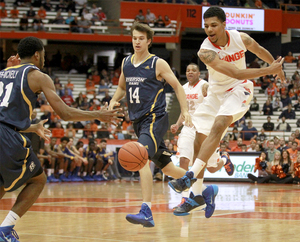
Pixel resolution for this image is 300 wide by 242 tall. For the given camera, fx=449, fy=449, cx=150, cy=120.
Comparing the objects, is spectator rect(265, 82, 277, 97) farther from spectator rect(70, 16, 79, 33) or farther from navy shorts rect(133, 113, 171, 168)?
navy shorts rect(133, 113, 171, 168)

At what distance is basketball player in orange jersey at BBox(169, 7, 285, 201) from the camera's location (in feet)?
17.6

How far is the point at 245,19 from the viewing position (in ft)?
87.4

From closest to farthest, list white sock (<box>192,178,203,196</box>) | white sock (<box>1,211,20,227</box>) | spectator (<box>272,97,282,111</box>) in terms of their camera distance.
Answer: white sock (<box>1,211,20,227</box>) < white sock (<box>192,178,203,196</box>) < spectator (<box>272,97,282,111</box>)

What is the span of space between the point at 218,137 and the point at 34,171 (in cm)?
234

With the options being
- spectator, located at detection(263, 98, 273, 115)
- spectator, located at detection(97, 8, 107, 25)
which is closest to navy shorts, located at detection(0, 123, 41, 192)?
spectator, located at detection(263, 98, 273, 115)

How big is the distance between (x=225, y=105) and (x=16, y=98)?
2.68 metres

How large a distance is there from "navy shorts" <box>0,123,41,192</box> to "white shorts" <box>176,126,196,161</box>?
158 inches

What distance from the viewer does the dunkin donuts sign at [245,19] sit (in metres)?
26.3

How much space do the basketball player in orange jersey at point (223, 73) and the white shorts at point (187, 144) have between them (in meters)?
1.58

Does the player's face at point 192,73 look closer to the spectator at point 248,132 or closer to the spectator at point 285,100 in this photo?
the spectator at point 248,132

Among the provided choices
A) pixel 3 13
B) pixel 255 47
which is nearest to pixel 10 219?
pixel 255 47

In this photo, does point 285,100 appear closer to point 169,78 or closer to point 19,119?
point 169,78

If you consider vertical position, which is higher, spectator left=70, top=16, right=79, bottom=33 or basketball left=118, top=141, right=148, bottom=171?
spectator left=70, top=16, right=79, bottom=33

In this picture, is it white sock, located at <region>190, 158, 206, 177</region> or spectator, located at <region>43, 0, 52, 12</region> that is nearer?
white sock, located at <region>190, 158, 206, 177</region>
